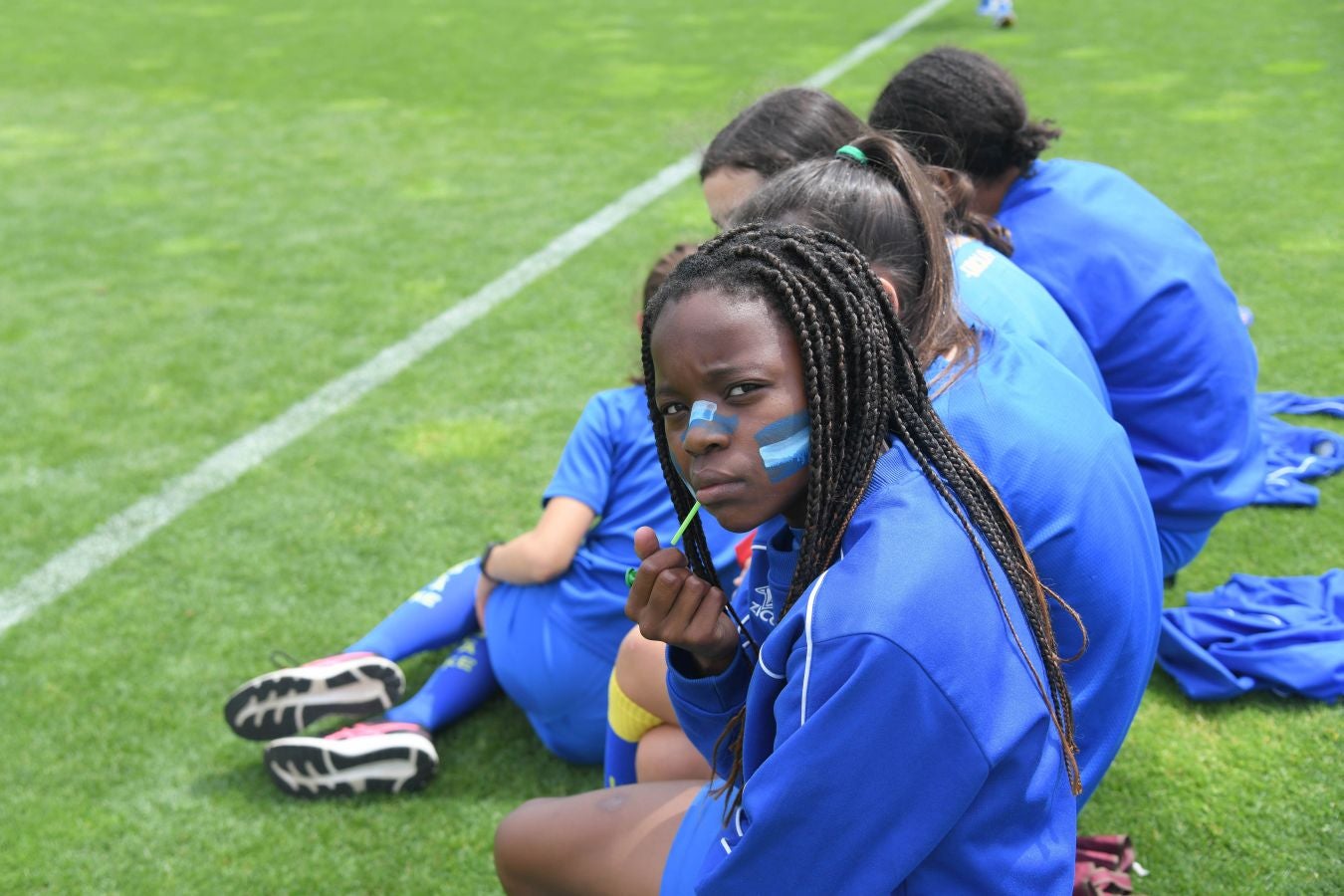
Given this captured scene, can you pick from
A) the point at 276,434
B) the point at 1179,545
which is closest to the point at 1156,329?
the point at 1179,545

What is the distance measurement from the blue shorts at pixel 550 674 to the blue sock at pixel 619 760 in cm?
40

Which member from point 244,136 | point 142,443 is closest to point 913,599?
point 142,443

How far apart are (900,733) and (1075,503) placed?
509 mm

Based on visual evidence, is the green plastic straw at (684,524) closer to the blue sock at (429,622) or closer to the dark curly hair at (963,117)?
the dark curly hair at (963,117)

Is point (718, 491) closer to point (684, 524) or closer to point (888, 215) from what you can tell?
point (684, 524)

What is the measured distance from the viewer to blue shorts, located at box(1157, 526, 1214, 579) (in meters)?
3.34

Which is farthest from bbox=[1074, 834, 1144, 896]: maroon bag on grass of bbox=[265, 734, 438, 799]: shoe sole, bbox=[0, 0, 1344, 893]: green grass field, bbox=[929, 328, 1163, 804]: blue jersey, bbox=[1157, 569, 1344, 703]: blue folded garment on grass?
bbox=[265, 734, 438, 799]: shoe sole

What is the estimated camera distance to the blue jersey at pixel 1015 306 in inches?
94.5

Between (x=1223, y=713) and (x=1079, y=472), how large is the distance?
1.68 metres

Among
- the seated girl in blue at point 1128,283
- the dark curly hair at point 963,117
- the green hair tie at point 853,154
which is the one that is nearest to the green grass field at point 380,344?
the seated girl in blue at point 1128,283

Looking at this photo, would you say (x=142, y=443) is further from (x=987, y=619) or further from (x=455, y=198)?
(x=987, y=619)

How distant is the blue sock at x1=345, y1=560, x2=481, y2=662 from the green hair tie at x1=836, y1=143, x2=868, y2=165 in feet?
5.50

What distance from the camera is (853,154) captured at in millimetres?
2467

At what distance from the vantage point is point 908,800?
1509 millimetres
